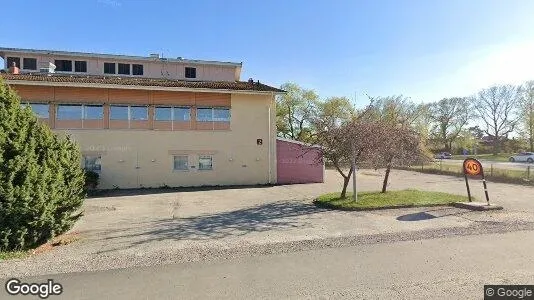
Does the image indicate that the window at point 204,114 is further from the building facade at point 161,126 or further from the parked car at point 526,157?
the parked car at point 526,157

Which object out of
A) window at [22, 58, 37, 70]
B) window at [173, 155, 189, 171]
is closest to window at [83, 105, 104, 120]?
window at [173, 155, 189, 171]

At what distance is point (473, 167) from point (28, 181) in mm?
13544

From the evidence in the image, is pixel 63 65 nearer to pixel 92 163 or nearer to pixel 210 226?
pixel 92 163

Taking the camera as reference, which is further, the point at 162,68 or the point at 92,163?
the point at 162,68

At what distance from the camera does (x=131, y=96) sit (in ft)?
64.0

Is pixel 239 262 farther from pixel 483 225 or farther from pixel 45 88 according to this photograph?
Answer: pixel 45 88

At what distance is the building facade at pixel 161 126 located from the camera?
18.8 meters

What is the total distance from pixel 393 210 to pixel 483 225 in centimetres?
281

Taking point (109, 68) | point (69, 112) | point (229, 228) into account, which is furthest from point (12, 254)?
point (109, 68)

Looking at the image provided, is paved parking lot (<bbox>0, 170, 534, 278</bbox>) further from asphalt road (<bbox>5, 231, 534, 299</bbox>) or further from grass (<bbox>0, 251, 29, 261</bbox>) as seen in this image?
asphalt road (<bbox>5, 231, 534, 299</bbox>)

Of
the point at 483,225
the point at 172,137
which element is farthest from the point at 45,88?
the point at 483,225

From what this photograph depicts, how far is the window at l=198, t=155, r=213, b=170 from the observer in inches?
804

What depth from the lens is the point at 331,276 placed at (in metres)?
5.07

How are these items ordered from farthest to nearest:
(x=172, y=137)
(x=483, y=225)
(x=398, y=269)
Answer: (x=172, y=137)
(x=483, y=225)
(x=398, y=269)
